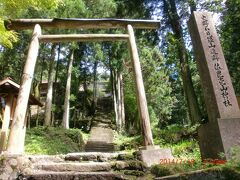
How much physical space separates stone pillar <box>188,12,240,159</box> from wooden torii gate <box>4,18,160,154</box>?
136 cm

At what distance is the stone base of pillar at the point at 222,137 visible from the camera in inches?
188

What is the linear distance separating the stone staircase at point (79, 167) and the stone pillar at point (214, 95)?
1441 mm

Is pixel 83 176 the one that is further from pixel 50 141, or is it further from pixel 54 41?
pixel 50 141

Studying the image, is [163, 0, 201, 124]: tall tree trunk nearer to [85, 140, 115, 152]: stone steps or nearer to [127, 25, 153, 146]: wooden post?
[85, 140, 115, 152]: stone steps

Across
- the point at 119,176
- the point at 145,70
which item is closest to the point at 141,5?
the point at 145,70

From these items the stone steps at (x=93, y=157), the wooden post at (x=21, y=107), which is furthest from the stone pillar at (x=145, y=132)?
the wooden post at (x=21, y=107)

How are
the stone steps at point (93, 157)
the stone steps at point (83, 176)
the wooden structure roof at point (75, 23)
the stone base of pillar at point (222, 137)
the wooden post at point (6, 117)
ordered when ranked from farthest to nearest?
the wooden post at point (6, 117) < the wooden structure roof at point (75, 23) < the stone steps at point (93, 157) < the stone base of pillar at point (222, 137) < the stone steps at point (83, 176)

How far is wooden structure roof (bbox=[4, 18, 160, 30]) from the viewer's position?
24.2 feet

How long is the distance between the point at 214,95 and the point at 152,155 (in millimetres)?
1729

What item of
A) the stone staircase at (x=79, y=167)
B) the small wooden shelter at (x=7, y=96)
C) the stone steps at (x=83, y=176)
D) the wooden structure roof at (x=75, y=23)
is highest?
the wooden structure roof at (x=75, y=23)

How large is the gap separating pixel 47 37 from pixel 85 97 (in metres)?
24.1

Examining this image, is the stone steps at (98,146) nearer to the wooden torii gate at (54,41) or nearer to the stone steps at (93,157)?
the wooden torii gate at (54,41)

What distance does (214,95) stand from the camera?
210 inches

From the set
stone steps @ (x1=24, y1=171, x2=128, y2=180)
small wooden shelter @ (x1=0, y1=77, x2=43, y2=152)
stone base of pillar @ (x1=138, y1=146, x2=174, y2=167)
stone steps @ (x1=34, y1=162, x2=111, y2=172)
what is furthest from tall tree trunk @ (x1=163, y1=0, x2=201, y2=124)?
stone steps @ (x1=24, y1=171, x2=128, y2=180)
